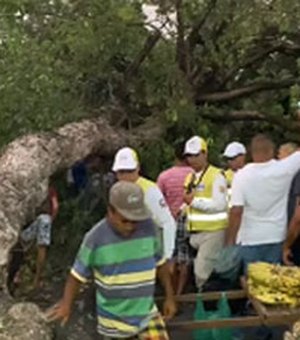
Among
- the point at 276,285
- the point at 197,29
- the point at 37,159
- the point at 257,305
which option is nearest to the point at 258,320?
the point at 257,305

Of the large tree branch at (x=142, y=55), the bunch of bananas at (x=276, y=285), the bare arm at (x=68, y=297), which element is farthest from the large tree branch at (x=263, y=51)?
the bare arm at (x=68, y=297)

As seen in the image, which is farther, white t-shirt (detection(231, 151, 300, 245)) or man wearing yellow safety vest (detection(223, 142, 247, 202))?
man wearing yellow safety vest (detection(223, 142, 247, 202))

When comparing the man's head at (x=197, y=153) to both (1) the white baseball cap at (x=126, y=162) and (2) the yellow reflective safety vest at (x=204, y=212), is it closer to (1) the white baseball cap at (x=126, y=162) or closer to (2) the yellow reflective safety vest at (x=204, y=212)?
(2) the yellow reflective safety vest at (x=204, y=212)

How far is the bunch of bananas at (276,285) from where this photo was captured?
6137 millimetres

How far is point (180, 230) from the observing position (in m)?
7.27

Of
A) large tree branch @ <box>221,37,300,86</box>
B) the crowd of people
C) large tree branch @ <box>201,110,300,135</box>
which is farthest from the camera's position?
large tree branch @ <box>221,37,300,86</box>

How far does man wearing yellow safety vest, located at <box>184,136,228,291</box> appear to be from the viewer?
7.00m

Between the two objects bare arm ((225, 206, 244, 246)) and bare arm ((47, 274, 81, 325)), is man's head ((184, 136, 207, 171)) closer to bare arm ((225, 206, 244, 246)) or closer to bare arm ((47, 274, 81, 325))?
bare arm ((225, 206, 244, 246))

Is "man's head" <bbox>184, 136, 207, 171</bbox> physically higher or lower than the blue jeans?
higher

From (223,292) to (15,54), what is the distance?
314 centimetres

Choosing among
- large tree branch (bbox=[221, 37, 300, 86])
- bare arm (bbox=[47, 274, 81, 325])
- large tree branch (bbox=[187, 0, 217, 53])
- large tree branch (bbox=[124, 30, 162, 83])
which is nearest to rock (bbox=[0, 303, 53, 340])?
bare arm (bbox=[47, 274, 81, 325])

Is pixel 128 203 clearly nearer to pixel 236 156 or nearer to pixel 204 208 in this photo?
pixel 204 208

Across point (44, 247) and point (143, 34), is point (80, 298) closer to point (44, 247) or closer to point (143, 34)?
point (44, 247)

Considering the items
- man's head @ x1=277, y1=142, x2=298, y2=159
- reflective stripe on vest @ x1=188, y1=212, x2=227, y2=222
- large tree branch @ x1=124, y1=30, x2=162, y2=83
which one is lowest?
reflective stripe on vest @ x1=188, y1=212, x2=227, y2=222
